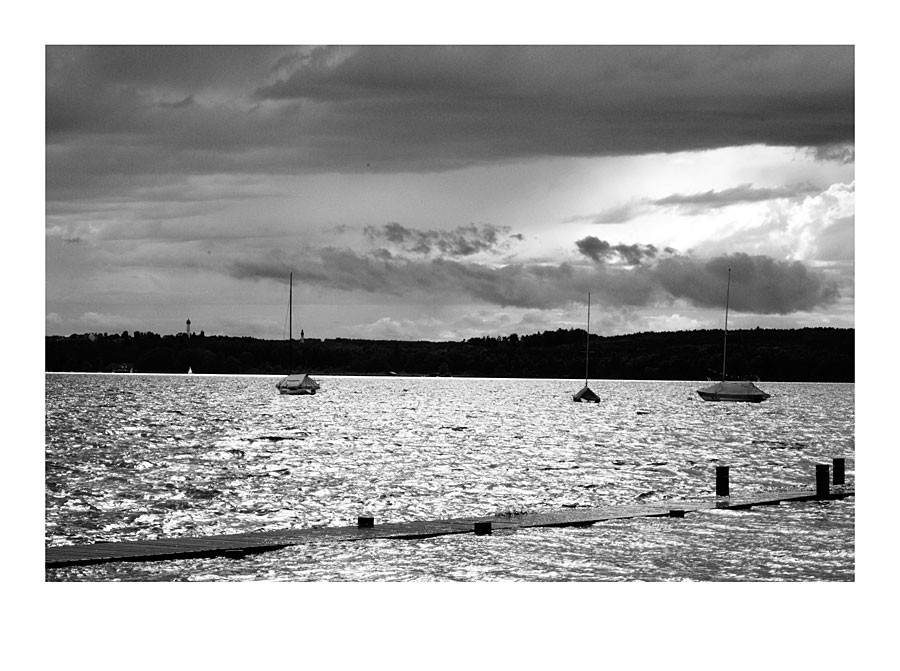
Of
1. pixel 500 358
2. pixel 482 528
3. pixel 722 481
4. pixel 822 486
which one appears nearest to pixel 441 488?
pixel 722 481

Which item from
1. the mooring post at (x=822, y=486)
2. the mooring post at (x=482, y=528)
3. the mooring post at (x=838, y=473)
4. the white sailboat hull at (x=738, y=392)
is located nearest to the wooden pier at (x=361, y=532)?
the mooring post at (x=482, y=528)

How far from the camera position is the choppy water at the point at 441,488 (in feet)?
56.3

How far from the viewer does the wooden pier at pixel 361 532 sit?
16.6 meters

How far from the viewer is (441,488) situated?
117 feet

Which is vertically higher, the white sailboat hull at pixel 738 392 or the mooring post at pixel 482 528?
the mooring post at pixel 482 528

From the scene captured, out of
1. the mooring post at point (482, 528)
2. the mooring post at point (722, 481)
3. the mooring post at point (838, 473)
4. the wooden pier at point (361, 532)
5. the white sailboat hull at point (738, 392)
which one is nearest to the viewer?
the wooden pier at point (361, 532)

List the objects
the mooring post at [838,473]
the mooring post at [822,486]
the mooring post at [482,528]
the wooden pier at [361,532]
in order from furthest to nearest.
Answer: the mooring post at [838,473] < the mooring post at [822,486] < the mooring post at [482,528] < the wooden pier at [361,532]

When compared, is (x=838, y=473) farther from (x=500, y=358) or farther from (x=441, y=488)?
(x=500, y=358)

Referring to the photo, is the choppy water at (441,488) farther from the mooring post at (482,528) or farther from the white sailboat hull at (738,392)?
the white sailboat hull at (738,392)

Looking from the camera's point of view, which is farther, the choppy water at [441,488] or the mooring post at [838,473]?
the mooring post at [838,473]
